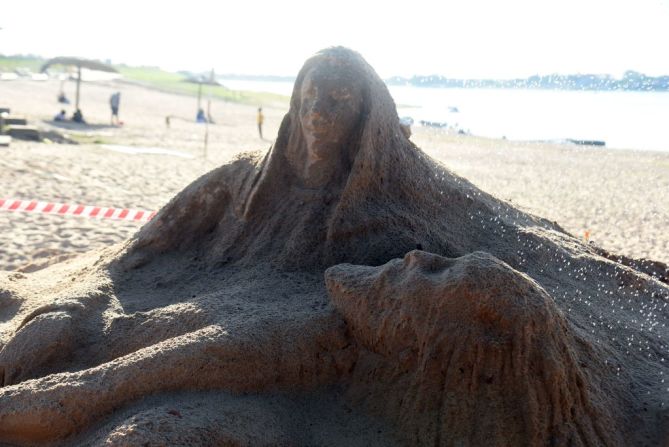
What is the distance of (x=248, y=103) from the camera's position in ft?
156

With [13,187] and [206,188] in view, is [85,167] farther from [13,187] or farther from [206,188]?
[206,188]

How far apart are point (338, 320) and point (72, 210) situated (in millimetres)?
6403

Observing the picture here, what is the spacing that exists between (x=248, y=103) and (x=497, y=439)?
46333 mm

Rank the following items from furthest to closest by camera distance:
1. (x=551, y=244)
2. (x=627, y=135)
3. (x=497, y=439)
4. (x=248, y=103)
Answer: (x=248, y=103) → (x=627, y=135) → (x=551, y=244) → (x=497, y=439)

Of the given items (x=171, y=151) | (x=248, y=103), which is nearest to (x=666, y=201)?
(x=171, y=151)

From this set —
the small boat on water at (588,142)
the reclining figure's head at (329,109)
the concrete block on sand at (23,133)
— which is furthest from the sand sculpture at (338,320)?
the small boat on water at (588,142)

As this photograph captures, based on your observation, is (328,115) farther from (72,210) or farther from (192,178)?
(192,178)

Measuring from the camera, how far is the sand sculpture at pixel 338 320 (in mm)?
2566

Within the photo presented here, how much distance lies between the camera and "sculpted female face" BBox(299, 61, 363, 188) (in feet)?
10.9

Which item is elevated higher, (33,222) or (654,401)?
(654,401)

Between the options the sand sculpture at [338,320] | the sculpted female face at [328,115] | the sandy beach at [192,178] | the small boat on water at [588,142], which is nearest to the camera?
the sand sculpture at [338,320]

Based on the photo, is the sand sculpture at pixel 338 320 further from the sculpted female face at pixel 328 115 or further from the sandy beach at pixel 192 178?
the sandy beach at pixel 192 178

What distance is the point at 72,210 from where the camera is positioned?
8523 millimetres

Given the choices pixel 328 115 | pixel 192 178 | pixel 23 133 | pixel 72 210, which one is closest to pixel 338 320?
pixel 328 115
